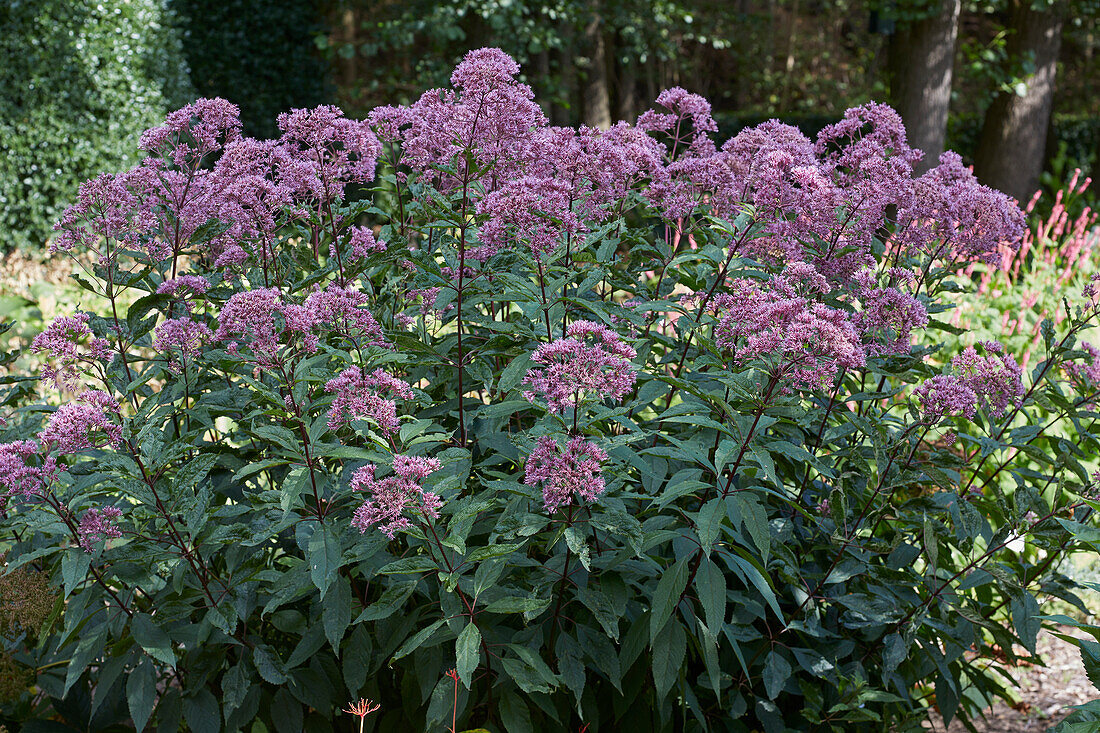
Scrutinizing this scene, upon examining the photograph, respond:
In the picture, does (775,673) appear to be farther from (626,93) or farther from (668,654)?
(626,93)

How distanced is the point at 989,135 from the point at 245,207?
10720mm

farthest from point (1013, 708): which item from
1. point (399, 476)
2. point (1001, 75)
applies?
point (1001, 75)

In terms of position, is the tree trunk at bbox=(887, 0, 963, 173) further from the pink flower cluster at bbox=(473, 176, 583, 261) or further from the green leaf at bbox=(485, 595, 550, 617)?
the green leaf at bbox=(485, 595, 550, 617)

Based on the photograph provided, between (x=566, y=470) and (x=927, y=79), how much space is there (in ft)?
30.9

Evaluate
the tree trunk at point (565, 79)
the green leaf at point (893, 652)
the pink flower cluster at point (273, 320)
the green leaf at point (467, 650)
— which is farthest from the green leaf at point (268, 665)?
the tree trunk at point (565, 79)

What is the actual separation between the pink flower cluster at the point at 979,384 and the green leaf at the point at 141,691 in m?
1.98

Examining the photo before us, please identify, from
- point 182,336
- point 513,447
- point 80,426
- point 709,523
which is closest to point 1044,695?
Answer: point 709,523

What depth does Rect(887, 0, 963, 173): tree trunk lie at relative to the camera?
9.76 meters

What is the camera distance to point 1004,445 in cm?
259

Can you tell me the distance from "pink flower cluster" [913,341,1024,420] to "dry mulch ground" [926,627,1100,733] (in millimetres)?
1741

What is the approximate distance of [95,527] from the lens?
6.85ft

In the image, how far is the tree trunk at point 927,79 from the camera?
9758 millimetres

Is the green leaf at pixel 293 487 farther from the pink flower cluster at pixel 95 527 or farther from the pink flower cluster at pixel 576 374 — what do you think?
the pink flower cluster at pixel 576 374

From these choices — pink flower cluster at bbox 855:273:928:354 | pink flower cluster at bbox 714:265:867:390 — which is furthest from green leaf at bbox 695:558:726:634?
pink flower cluster at bbox 855:273:928:354
